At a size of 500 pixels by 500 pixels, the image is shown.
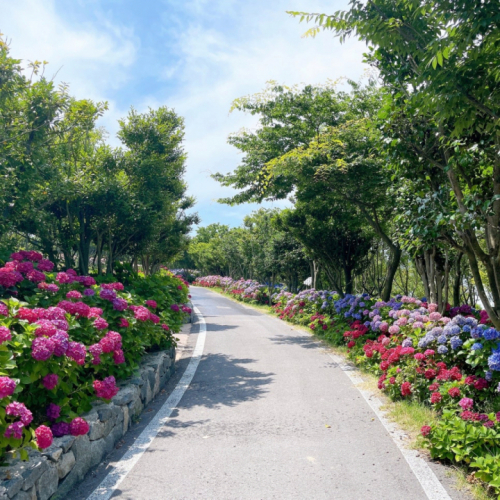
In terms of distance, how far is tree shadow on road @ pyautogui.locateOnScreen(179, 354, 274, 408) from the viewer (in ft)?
20.8

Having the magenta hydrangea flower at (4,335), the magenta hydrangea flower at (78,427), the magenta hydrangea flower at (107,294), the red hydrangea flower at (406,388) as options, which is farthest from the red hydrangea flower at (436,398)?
the magenta hydrangea flower at (4,335)

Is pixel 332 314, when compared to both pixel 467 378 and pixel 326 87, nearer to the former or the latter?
→ pixel 326 87

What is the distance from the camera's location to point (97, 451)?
13.7 ft

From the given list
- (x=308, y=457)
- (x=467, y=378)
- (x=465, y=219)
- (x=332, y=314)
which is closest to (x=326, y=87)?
(x=332, y=314)

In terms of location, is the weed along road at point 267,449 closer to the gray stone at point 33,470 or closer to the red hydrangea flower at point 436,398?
the gray stone at point 33,470

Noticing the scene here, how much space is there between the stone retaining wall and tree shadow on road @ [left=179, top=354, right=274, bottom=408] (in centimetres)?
85

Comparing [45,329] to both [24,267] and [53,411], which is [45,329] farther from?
[24,267]

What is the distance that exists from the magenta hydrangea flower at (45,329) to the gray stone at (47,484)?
110 cm

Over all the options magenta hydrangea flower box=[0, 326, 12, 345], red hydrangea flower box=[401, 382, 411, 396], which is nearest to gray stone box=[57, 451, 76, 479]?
magenta hydrangea flower box=[0, 326, 12, 345]

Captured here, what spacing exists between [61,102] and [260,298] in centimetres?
2192

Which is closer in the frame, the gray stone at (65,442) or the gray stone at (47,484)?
the gray stone at (47,484)

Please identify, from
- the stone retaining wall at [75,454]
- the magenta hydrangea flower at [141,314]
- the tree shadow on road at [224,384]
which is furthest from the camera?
the tree shadow on road at [224,384]

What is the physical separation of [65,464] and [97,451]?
61 centimetres

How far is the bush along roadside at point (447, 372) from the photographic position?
401 cm
